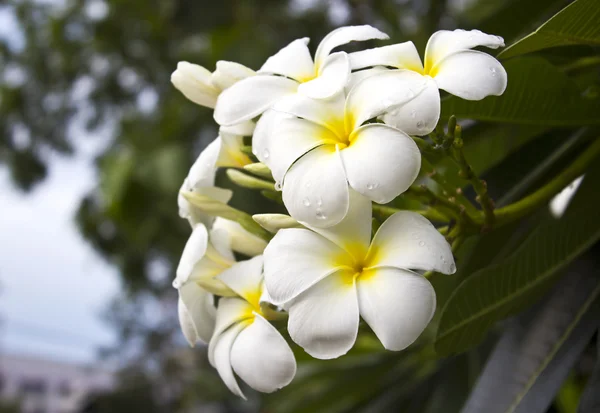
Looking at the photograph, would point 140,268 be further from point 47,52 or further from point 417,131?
point 417,131

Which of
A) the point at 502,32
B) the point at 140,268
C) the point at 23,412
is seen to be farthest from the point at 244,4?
the point at 23,412

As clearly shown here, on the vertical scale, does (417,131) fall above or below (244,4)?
above

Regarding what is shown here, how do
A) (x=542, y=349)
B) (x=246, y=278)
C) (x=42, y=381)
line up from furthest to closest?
(x=42, y=381) < (x=542, y=349) < (x=246, y=278)

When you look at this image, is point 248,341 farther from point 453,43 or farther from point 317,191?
point 453,43

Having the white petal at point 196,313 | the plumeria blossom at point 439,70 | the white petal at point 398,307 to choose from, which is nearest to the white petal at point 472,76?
the plumeria blossom at point 439,70

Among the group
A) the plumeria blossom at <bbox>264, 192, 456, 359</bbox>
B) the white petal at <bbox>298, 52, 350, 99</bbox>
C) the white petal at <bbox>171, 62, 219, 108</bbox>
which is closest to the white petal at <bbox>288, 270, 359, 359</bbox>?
the plumeria blossom at <bbox>264, 192, 456, 359</bbox>

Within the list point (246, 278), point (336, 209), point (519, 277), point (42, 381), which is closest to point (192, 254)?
point (246, 278)

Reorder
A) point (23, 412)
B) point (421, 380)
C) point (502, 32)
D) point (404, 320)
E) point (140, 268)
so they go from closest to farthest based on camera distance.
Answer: point (404, 320) < point (502, 32) < point (421, 380) < point (140, 268) < point (23, 412)
